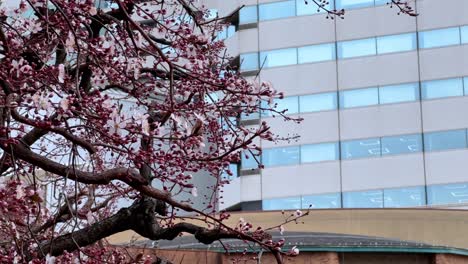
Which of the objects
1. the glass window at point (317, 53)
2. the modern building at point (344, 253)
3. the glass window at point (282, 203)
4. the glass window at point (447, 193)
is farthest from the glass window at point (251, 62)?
the modern building at point (344, 253)

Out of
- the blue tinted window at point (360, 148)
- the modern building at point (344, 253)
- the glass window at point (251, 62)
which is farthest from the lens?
the glass window at point (251, 62)

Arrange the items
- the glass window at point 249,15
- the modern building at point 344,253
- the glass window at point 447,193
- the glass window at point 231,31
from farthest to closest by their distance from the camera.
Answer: the glass window at point 231,31 < the glass window at point 249,15 < the glass window at point 447,193 < the modern building at point 344,253

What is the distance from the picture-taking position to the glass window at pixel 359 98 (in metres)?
32.4

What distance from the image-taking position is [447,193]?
30812 millimetres

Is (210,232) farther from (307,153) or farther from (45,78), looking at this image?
(307,153)

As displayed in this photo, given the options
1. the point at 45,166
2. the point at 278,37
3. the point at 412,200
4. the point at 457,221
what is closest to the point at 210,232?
the point at 45,166

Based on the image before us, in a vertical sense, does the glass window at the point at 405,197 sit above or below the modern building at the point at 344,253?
above

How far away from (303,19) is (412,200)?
8.54 m

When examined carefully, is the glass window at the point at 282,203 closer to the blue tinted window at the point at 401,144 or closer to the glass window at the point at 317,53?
the blue tinted window at the point at 401,144

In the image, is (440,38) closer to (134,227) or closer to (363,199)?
(363,199)

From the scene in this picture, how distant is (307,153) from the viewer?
3275cm

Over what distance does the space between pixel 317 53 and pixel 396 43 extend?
10.2 ft

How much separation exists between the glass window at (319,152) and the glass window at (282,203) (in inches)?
62.1

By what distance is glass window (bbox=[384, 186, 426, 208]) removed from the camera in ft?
102
